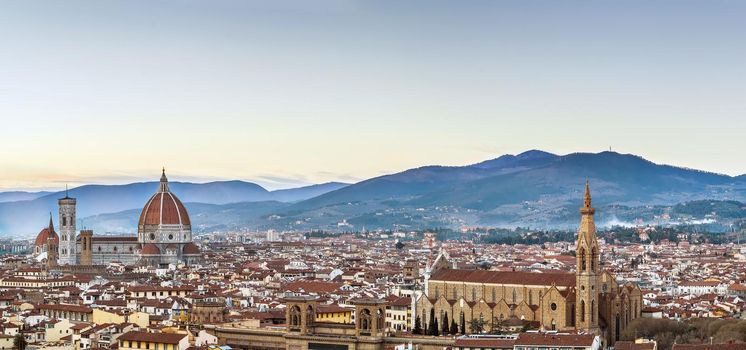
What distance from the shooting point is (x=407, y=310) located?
198ft

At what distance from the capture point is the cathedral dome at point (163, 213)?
116 m

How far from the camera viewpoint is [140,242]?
116 metres

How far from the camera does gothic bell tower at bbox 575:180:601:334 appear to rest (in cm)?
5353

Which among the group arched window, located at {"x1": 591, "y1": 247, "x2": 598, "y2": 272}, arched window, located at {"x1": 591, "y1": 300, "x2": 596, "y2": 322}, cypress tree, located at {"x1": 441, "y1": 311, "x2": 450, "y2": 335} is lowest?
cypress tree, located at {"x1": 441, "y1": 311, "x2": 450, "y2": 335}

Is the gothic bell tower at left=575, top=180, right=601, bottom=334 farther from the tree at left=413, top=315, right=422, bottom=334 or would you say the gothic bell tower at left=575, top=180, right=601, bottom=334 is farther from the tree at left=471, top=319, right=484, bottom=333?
the tree at left=413, top=315, right=422, bottom=334

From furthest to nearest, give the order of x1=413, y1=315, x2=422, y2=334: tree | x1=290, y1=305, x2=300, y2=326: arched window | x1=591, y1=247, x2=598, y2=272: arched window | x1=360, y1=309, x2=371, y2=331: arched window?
x1=591, y1=247, x2=598, y2=272: arched window → x1=413, y1=315, x2=422, y2=334: tree → x1=290, y1=305, x2=300, y2=326: arched window → x1=360, y1=309, x2=371, y2=331: arched window

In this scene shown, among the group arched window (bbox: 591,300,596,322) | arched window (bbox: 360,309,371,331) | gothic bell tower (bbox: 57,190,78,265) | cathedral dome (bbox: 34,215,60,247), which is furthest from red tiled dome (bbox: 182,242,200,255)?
arched window (bbox: 360,309,371,331)

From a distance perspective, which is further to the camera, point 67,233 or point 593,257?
point 67,233

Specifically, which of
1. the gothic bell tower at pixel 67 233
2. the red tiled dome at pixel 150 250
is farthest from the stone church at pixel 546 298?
the gothic bell tower at pixel 67 233

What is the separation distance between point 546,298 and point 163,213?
67.0m

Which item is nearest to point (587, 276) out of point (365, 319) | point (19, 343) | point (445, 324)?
point (445, 324)

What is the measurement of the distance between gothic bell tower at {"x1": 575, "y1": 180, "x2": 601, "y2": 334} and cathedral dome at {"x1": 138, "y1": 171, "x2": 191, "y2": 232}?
66626 millimetres

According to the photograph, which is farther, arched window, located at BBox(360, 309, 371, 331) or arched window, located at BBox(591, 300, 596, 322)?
arched window, located at BBox(591, 300, 596, 322)

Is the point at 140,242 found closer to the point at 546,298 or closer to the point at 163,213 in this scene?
the point at 163,213
